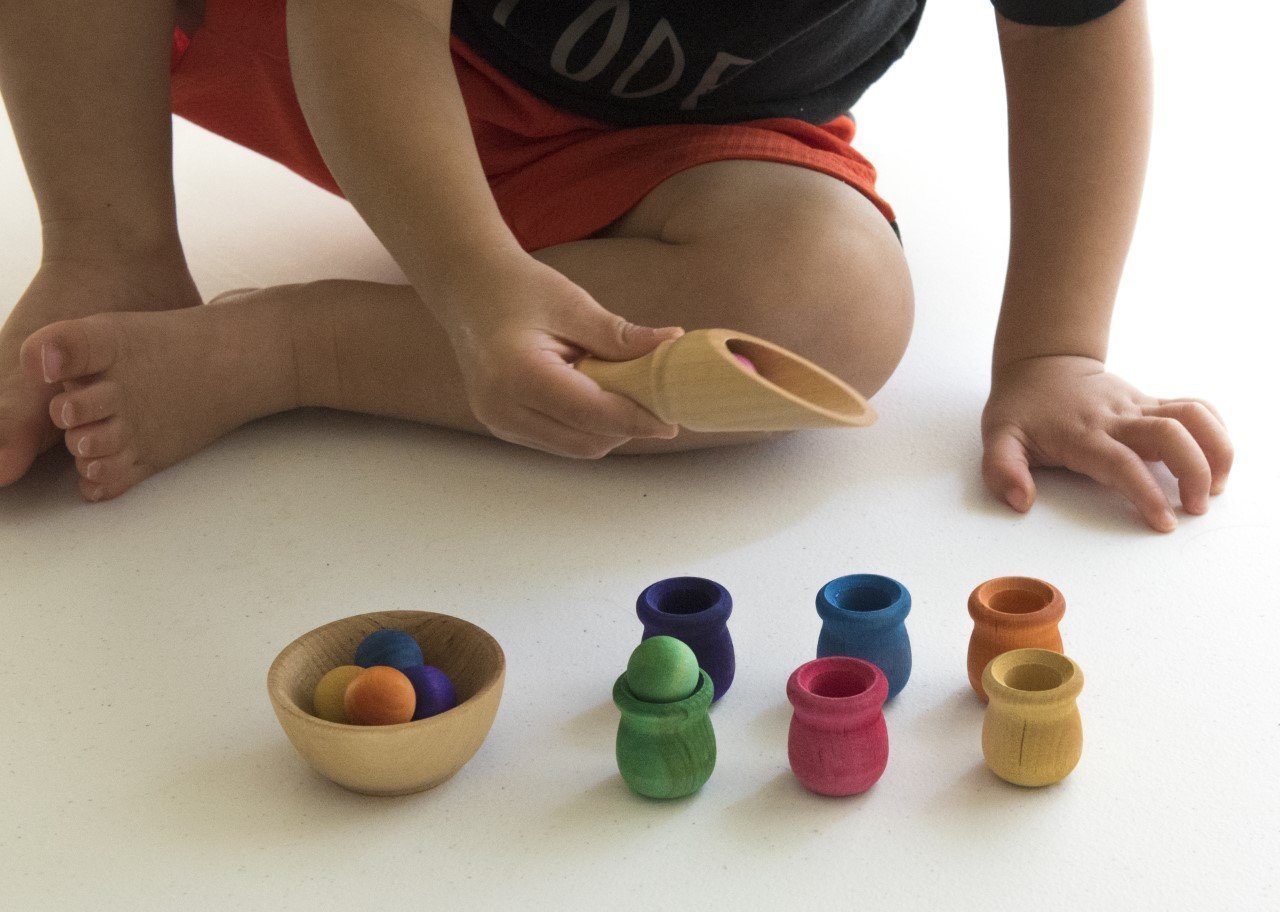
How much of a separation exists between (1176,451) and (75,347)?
702 millimetres

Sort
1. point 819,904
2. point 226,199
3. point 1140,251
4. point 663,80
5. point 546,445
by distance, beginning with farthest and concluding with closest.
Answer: point 226,199 < point 1140,251 < point 663,80 < point 546,445 < point 819,904

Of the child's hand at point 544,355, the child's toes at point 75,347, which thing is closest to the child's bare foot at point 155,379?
the child's toes at point 75,347

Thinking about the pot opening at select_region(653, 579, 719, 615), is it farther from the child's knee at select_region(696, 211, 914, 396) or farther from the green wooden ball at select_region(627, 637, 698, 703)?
the child's knee at select_region(696, 211, 914, 396)

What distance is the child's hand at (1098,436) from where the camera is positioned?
0.90 meters

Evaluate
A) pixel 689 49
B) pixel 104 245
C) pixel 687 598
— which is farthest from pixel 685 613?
pixel 104 245

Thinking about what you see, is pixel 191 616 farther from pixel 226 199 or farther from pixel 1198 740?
pixel 226 199

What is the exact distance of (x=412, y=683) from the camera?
2.15 feet

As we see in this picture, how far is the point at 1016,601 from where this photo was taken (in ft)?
2.42

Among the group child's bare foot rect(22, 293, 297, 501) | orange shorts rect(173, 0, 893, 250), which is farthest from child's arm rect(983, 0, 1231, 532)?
child's bare foot rect(22, 293, 297, 501)

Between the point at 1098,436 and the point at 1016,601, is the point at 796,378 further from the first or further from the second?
the point at 1098,436

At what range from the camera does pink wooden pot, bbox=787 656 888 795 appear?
63 cm

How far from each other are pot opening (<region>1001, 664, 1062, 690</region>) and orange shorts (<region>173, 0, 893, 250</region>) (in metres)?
0.48

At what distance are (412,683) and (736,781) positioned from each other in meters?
0.16

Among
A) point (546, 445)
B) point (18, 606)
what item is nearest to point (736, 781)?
point (546, 445)
